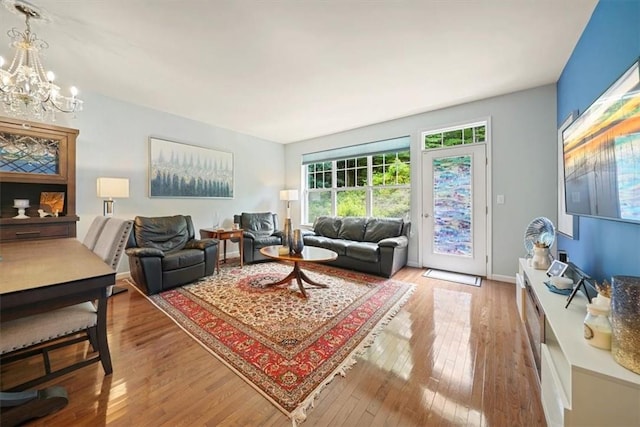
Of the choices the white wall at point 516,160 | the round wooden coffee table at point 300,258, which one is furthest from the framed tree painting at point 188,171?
the white wall at point 516,160

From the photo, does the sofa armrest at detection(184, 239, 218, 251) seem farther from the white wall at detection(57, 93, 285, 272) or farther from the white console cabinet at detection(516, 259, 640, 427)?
the white console cabinet at detection(516, 259, 640, 427)

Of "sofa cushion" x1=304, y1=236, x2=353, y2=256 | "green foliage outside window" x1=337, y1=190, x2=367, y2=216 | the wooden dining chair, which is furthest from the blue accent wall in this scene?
the wooden dining chair

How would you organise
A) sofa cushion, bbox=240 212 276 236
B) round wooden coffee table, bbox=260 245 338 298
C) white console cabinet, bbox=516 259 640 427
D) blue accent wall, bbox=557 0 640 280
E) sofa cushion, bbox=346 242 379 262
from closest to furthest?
1. white console cabinet, bbox=516 259 640 427
2. blue accent wall, bbox=557 0 640 280
3. round wooden coffee table, bbox=260 245 338 298
4. sofa cushion, bbox=346 242 379 262
5. sofa cushion, bbox=240 212 276 236

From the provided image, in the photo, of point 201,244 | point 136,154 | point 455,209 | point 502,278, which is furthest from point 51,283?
point 502,278

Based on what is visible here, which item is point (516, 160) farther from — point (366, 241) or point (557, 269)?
point (366, 241)

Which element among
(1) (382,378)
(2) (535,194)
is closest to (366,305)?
(1) (382,378)

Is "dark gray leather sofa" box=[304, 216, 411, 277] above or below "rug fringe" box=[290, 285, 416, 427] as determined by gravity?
above

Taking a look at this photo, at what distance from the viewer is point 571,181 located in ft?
6.48

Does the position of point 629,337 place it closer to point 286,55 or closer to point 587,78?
point 587,78

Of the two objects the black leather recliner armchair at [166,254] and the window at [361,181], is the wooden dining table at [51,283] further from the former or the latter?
the window at [361,181]

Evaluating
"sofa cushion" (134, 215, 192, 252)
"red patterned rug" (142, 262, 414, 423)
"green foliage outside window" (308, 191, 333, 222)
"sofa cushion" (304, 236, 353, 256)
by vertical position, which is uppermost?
"green foliage outside window" (308, 191, 333, 222)

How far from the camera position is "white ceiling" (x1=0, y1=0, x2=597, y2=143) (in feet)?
6.14

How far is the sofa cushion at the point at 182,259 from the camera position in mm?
3045

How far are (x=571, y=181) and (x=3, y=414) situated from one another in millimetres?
3840
